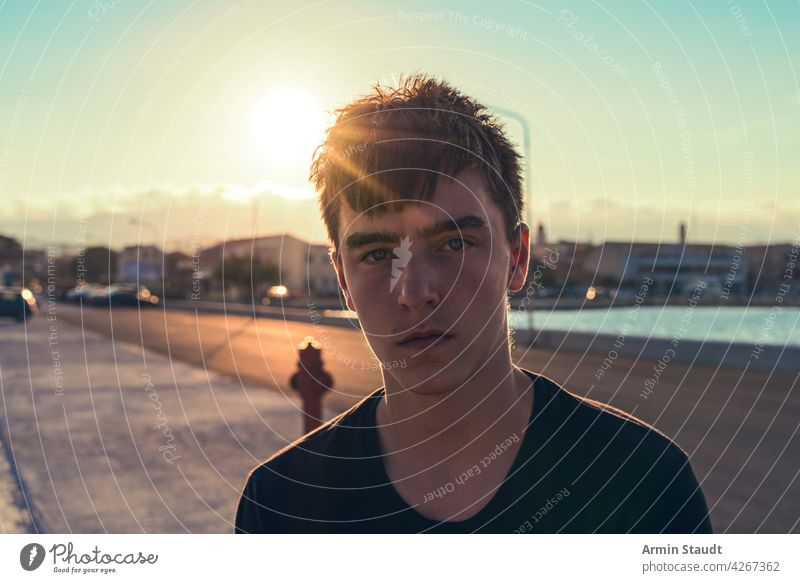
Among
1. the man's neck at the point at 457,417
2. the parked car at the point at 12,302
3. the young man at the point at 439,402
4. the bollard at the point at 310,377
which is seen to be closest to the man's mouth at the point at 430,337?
the young man at the point at 439,402

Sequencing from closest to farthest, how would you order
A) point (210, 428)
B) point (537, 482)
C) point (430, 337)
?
1. point (537, 482)
2. point (430, 337)
3. point (210, 428)

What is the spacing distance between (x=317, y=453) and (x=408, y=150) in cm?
82

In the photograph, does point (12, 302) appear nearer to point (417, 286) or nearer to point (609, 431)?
point (417, 286)

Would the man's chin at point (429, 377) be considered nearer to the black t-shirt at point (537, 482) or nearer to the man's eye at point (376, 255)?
the black t-shirt at point (537, 482)

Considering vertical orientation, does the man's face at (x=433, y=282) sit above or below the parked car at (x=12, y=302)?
above

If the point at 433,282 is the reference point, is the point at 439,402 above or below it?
below

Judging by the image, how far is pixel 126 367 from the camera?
17219 millimetres

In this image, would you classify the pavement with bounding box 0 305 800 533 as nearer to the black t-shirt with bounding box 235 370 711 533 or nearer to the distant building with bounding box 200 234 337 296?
the distant building with bounding box 200 234 337 296

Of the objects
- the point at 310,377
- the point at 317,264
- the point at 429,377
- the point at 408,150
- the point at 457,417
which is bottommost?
the point at 310,377

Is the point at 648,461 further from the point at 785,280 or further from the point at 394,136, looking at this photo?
the point at 785,280

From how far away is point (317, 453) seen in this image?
2471 mm

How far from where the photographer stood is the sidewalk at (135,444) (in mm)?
6418

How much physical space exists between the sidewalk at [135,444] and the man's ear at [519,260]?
3782 millimetres

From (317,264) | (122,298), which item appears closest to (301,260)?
(317,264)
